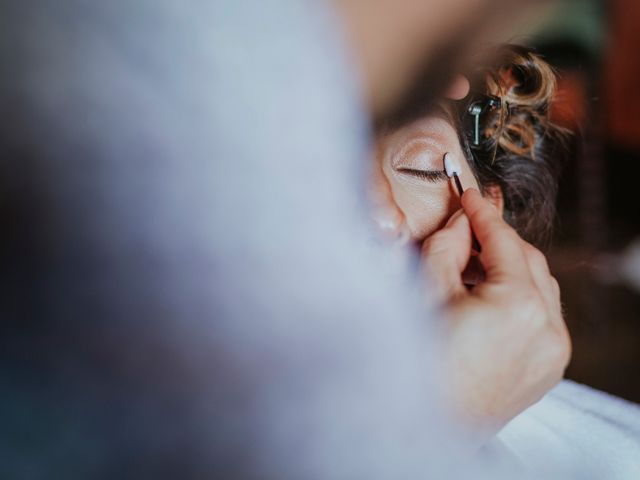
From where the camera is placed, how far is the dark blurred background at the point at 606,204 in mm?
1460

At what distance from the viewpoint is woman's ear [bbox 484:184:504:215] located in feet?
2.07

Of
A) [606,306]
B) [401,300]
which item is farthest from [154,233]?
[606,306]

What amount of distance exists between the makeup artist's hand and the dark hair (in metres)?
0.12

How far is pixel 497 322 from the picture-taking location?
0.43 meters

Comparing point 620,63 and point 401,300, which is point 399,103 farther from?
point 620,63

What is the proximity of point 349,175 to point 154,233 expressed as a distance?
4.9 inches

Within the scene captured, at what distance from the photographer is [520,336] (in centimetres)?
44

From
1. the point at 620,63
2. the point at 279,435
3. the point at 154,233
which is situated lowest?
the point at 279,435

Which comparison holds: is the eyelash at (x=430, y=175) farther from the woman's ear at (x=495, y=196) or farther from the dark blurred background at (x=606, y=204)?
the dark blurred background at (x=606, y=204)

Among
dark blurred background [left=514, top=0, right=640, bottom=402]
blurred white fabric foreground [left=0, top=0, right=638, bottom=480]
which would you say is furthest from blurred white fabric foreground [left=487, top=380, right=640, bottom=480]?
dark blurred background [left=514, top=0, right=640, bottom=402]

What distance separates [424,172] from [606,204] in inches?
66.5

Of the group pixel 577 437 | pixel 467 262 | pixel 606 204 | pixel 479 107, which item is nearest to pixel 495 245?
pixel 467 262

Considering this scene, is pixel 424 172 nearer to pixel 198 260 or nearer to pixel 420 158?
pixel 420 158

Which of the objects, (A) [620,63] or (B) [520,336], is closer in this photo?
(B) [520,336]
